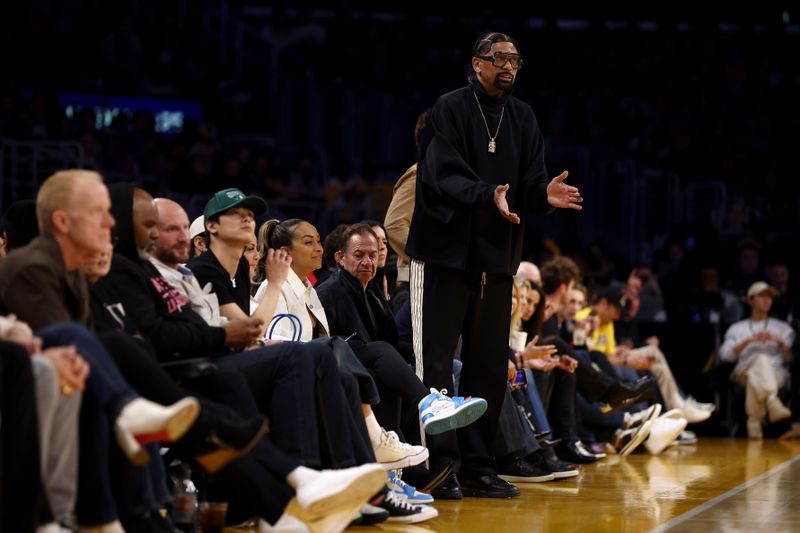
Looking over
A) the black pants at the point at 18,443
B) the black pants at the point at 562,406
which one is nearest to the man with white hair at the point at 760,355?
the black pants at the point at 562,406

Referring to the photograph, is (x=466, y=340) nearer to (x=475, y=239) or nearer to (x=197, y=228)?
(x=475, y=239)

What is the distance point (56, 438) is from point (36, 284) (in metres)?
0.45

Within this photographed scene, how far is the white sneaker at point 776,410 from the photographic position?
9.10 metres

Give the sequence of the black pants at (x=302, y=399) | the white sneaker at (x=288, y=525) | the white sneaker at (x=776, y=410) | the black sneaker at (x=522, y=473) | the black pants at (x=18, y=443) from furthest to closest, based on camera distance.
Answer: the white sneaker at (x=776, y=410), the black sneaker at (x=522, y=473), the black pants at (x=302, y=399), the white sneaker at (x=288, y=525), the black pants at (x=18, y=443)

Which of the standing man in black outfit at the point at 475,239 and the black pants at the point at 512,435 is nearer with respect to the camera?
the standing man in black outfit at the point at 475,239

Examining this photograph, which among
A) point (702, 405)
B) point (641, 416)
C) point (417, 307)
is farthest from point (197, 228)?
point (702, 405)

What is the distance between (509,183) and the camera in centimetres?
528

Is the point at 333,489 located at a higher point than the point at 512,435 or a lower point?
higher

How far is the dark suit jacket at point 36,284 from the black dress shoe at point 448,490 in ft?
7.00

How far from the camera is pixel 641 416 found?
7750mm

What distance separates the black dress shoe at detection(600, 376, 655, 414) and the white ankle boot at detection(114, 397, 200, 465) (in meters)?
4.80

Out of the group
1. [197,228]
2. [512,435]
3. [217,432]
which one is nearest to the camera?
[217,432]

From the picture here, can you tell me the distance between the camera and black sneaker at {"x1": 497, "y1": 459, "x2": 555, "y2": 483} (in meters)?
5.85

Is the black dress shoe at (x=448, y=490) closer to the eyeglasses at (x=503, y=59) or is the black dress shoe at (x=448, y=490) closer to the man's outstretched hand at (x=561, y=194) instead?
the man's outstretched hand at (x=561, y=194)
